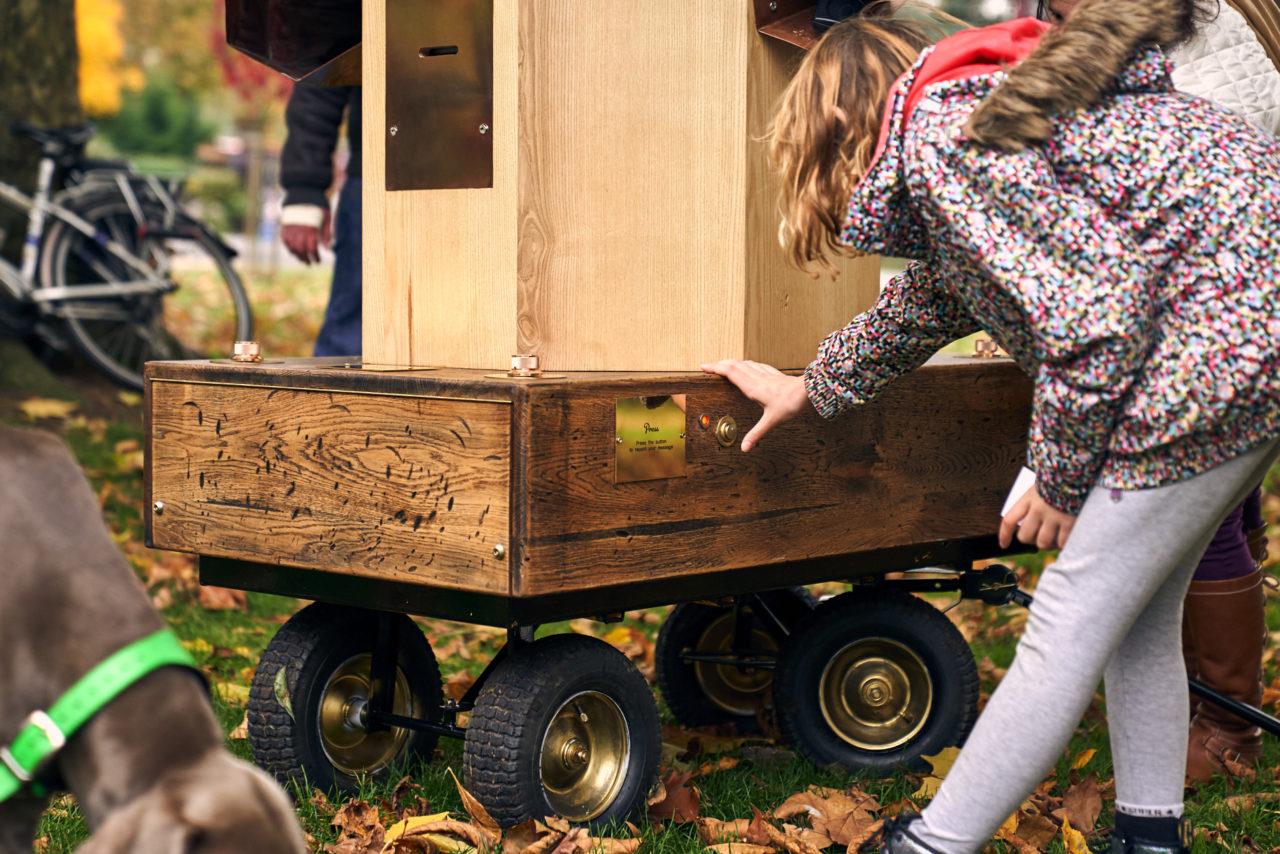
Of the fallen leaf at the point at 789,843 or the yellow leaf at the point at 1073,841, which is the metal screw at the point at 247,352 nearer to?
the fallen leaf at the point at 789,843

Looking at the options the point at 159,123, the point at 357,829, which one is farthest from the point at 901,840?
the point at 159,123

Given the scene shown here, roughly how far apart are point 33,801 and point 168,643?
26 cm

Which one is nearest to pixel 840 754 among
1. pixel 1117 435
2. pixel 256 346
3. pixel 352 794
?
pixel 352 794

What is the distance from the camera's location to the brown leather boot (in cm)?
312

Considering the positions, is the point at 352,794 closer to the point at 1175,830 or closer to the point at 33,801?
the point at 33,801

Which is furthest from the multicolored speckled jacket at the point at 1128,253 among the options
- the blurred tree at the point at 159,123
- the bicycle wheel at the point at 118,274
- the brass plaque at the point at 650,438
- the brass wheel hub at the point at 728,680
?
the blurred tree at the point at 159,123

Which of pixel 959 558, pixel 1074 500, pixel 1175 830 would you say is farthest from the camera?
pixel 959 558

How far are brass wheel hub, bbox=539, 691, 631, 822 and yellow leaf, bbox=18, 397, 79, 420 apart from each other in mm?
4013

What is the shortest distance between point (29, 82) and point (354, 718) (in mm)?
4878

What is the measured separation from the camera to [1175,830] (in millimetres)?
2436

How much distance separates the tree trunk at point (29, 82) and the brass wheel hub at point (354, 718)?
434 centimetres

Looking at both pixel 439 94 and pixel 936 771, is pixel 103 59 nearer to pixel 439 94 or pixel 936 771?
pixel 439 94

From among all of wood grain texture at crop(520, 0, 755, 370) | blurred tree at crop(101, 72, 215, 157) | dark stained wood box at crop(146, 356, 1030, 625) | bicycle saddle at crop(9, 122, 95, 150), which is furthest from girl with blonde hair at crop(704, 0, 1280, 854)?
blurred tree at crop(101, 72, 215, 157)

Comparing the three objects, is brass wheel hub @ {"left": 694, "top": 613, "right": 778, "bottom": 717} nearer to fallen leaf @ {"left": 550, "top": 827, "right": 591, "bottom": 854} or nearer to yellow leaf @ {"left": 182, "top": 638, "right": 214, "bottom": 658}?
fallen leaf @ {"left": 550, "top": 827, "right": 591, "bottom": 854}
